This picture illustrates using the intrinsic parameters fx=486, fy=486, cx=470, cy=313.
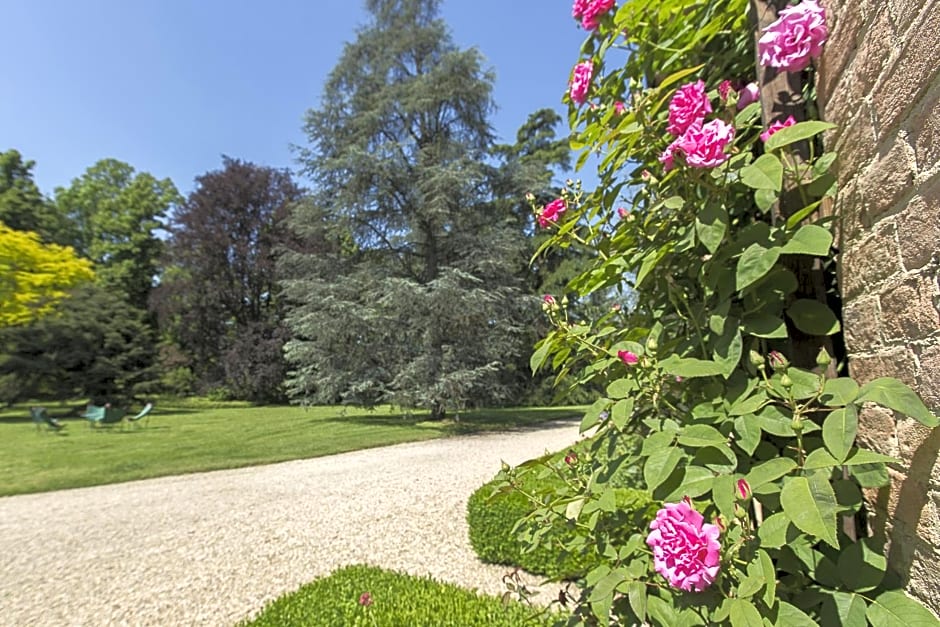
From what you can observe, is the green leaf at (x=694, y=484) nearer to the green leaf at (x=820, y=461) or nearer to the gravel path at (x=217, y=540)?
the green leaf at (x=820, y=461)

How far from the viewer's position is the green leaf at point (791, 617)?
0.78 meters

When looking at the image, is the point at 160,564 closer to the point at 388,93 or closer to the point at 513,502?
the point at 513,502

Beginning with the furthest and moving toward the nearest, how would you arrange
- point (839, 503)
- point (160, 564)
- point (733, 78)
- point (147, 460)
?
point (147, 460) < point (160, 564) < point (733, 78) < point (839, 503)

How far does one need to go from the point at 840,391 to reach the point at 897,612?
1.14 ft

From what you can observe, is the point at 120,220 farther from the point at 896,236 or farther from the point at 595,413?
the point at 896,236

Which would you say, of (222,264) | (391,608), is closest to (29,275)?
(222,264)

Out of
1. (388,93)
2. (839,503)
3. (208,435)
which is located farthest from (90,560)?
(388,93)

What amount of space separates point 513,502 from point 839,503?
8.68 feet

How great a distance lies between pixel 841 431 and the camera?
725 mm

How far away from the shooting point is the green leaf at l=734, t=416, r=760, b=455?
0.85 m

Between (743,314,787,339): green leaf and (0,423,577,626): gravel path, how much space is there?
2626mm

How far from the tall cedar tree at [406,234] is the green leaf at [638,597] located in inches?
362

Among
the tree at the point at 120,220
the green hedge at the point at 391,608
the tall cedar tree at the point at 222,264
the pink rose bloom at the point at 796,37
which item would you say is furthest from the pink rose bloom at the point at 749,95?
the tree at the point at 120,220

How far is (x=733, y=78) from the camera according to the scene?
4.21 ft
